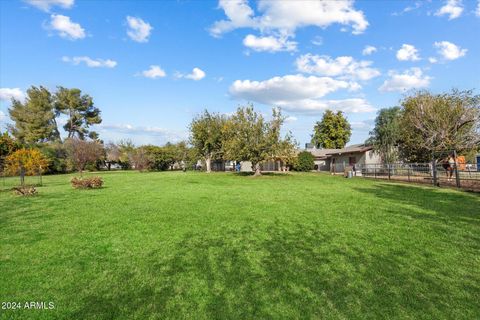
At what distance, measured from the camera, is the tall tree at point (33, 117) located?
54.2 metres

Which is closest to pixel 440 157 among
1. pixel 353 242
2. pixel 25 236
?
pixel 353 242

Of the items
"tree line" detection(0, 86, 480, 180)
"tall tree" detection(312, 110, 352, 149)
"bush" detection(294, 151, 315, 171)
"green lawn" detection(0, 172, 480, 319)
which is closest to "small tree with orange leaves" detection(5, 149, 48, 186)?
"tree line" detection(0, 86, 480, 180)

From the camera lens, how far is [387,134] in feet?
123

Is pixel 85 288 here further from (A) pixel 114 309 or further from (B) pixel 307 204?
(B) pixel 307 204

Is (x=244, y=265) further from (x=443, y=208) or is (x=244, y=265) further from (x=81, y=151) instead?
(x=81, y=151)

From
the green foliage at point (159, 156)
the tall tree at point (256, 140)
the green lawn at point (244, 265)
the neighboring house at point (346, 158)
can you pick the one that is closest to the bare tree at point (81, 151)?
the green foliage at point (159, 156)

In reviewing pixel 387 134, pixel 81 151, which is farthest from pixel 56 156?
pixel 387 134

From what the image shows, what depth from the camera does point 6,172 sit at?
22141 mm

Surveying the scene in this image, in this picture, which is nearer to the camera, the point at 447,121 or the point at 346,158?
the point at 447,121

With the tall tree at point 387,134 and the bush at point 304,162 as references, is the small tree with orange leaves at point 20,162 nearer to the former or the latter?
the bush at point 304,162

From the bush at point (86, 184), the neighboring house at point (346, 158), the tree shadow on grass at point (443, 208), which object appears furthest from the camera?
the neighboring house at point (346, 158)

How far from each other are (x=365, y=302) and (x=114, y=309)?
3.60 metres

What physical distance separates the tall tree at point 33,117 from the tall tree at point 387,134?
58.6 metres

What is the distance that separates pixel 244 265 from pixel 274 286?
94 centimetres
